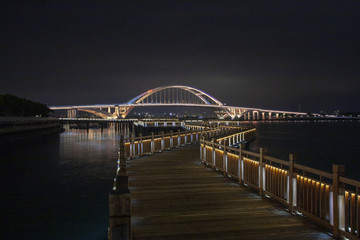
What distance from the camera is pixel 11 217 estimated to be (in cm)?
1285

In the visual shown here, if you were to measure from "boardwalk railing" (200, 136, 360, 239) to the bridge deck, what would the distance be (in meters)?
0.26

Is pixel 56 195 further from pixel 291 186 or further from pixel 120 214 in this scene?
pixel 120 214

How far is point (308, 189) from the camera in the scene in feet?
22.5

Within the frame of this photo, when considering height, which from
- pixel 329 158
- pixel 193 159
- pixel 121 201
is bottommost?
pixel 329 158

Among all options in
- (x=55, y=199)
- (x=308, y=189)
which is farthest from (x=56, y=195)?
(x=308, y=189)

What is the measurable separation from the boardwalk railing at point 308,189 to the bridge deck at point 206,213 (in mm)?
255

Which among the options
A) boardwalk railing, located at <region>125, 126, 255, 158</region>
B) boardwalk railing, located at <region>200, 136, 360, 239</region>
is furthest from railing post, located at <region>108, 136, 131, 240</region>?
boardwalk railing, located at <region>125, 126, 255, 158</region>

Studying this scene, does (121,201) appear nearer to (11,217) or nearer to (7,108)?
(11,217)

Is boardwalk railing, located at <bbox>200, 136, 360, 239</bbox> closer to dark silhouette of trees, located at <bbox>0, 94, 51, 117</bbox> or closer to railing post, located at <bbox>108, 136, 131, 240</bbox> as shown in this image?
railing post, located at <bbox>108, 136, 131, 240</bbox>

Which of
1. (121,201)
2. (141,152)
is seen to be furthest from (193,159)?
(121,201)

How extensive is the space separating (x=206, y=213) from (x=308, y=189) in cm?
228

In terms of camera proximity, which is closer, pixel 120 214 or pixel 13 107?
pixel 120 214

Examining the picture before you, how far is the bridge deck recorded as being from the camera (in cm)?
612

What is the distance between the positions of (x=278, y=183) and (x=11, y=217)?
10567mm
